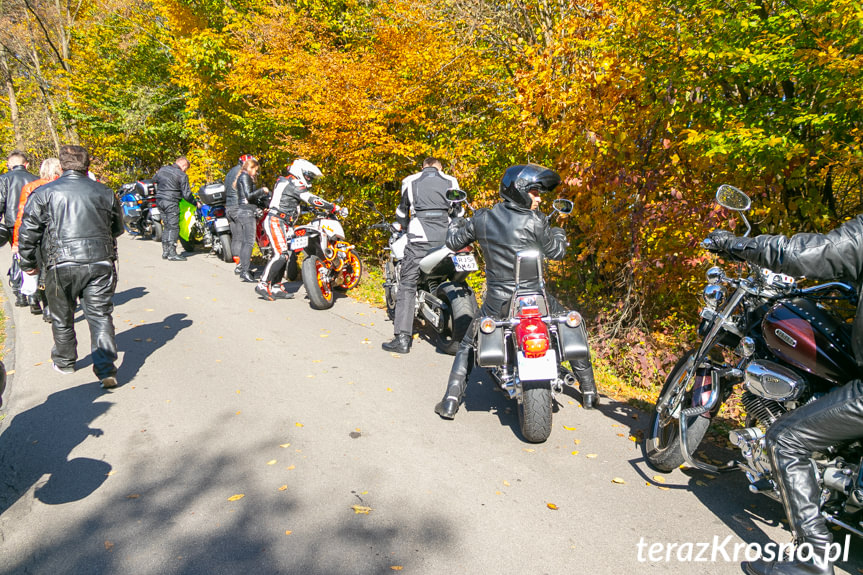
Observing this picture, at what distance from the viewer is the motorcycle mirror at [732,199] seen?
128 inches

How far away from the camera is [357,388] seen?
539cm

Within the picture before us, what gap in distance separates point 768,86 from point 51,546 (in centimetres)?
634

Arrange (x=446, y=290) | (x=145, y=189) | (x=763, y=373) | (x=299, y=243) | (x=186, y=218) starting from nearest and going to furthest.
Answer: (x=763, y=373) → (x=446, y=290) → (x=299, y=243) → (x=186, y=218) → (x=145, y=189)

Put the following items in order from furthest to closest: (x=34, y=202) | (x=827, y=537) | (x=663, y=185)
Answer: (x=663, y=185)
(x=34, y=202)
(x=827, y=537)

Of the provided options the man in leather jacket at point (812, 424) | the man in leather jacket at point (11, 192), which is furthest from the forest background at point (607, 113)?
the man in leather jacket at point (11, 192)

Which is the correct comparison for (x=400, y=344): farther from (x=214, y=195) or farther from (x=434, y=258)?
(x=214, y=195)

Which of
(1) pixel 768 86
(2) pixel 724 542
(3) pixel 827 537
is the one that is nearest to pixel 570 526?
(2) pixel 724 542

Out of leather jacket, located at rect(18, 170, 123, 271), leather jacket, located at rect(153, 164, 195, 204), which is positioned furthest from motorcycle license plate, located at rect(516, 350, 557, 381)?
leather jacket, located at rect(153, 164, 195, 204)

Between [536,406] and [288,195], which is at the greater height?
[288,195]

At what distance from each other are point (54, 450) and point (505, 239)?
364cm

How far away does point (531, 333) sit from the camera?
4.04 m

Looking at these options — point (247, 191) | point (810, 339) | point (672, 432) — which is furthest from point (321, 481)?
point (247, 191)

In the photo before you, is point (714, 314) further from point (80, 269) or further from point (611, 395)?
point (80, 269)

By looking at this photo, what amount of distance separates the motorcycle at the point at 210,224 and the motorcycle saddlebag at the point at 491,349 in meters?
8.87
